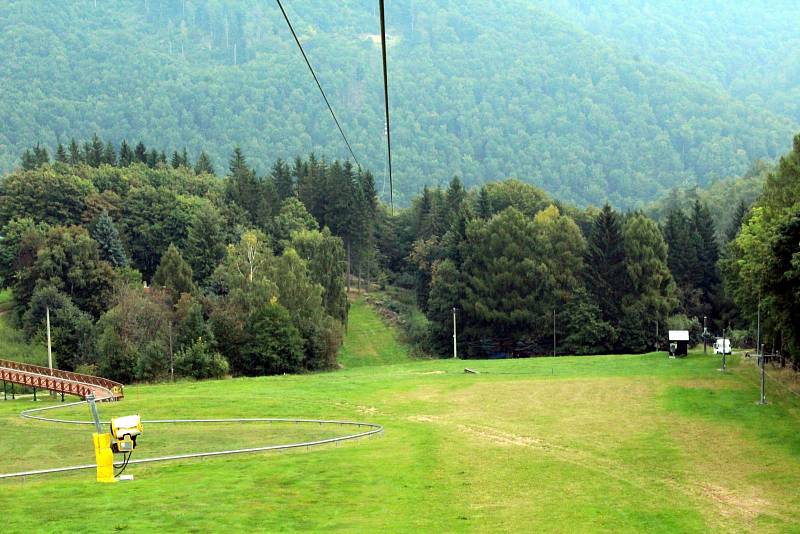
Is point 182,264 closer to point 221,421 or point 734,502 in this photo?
point 221,421

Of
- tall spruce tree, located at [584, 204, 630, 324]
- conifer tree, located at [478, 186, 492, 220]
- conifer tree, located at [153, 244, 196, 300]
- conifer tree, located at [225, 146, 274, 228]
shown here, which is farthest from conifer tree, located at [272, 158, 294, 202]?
tall spruce tree, located at [584, 204, 630, 324]

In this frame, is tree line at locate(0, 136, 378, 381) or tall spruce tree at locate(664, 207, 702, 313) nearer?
tree line at locate(0, 136, 378, 381)

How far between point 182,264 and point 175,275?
1984mm

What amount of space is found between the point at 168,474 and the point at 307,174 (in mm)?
125217

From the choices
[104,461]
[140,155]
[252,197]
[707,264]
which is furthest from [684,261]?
[104,461]

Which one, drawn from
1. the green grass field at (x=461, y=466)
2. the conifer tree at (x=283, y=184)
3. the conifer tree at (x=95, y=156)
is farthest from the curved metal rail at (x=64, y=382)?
the conifer tree at (x=95, y=156)

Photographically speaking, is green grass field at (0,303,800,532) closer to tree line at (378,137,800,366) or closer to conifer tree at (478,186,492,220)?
tree line at (378,137,800,366)

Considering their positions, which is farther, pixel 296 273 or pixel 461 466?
pixel 296 273

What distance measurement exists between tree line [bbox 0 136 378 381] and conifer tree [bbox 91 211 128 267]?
0.15m

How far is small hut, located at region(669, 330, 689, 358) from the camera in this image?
8244 cm

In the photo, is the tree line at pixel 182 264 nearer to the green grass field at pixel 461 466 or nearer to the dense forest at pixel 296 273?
the dense forest at pixel 296 273

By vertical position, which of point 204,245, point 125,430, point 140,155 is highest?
point 140,155

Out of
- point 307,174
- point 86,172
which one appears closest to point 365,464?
point 86,172

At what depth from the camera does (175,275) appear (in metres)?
108
